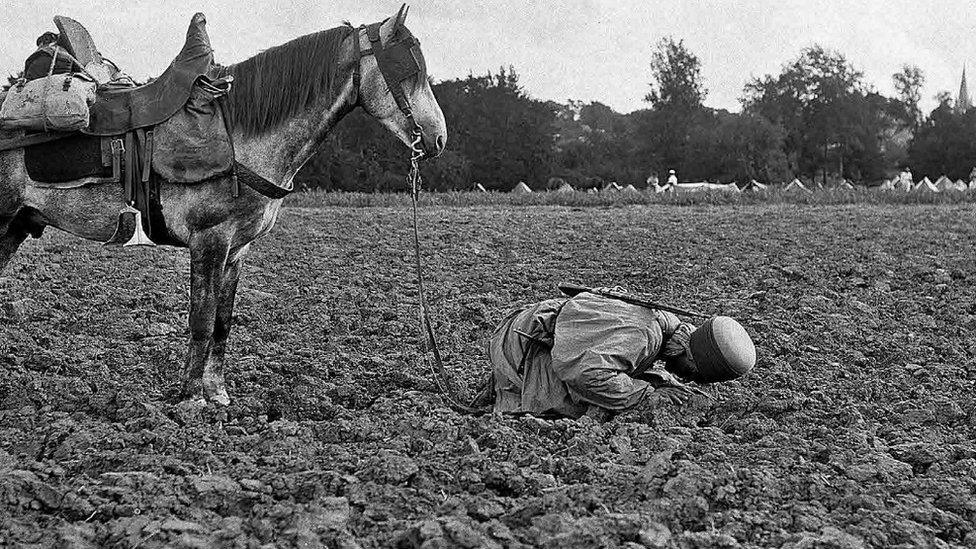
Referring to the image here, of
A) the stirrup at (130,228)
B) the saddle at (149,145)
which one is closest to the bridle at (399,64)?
the saddle at (149,145)

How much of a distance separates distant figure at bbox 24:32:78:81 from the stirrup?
876 mm

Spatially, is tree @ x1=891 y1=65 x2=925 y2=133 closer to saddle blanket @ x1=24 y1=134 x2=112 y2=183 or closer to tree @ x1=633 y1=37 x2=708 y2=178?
tree @ x1=633 y1=37 x2=708 y2=178

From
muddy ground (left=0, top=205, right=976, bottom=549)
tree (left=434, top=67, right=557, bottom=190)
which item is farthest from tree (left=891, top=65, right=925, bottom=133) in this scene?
muddy ground (left=0, top=205, right=976, bottom=549)

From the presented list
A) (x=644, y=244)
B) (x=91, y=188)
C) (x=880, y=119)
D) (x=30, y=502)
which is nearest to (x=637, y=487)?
(x=30, y=502)

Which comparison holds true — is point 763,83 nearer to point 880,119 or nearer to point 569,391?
point 880,119

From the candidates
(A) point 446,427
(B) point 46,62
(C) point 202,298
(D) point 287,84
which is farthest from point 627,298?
(B) point 46,62

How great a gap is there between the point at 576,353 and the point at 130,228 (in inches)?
89.4

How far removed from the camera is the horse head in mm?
4723

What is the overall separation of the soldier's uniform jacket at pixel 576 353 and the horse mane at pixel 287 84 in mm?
1491

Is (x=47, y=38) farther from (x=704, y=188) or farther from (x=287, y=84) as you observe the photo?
(x=704, y=188)

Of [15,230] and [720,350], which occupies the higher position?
[15,230]

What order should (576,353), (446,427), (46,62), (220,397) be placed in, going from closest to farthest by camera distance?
(446,427)
(576,353)
(220,397)
(46,62)

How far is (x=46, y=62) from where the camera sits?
5082 millimetres

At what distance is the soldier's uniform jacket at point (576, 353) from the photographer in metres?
4.45
